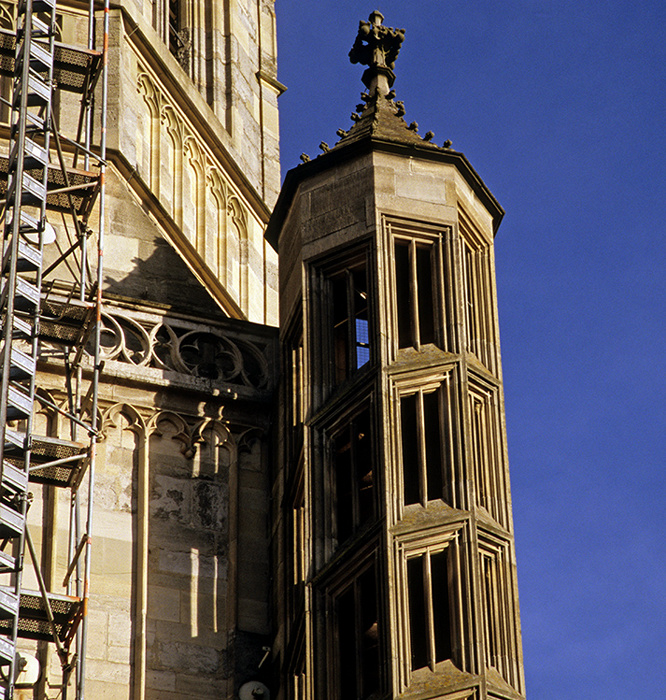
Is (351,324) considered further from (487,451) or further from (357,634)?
(357,634)

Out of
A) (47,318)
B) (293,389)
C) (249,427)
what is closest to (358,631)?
(293,389)

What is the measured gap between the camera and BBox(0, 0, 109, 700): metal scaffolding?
977 inches

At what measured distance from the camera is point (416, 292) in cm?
2630

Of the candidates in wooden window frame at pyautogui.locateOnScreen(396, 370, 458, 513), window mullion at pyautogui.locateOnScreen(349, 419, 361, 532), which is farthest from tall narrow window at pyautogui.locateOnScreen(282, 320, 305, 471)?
wooden window frame at pyautogui.locateOnScreen(396, 370, 458, 513)

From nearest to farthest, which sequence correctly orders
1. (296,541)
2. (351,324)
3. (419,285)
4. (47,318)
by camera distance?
(296,541) → (351,324) → (419,285) → (47,318)

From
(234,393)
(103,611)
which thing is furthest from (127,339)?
(103,611)

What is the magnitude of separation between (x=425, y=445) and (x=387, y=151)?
353 centimetres

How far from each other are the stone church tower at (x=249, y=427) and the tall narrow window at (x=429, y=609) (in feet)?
0.09

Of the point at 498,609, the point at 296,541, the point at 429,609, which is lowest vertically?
the point at 429,609

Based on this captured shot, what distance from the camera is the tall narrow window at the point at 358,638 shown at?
941 inches

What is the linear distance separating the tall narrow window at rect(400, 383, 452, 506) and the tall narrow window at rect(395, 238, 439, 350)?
0.67 m

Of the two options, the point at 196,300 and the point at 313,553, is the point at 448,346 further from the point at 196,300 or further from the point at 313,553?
the point at 196,300

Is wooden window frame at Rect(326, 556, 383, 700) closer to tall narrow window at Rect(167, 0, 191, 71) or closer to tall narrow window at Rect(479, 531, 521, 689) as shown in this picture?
tall narrow window at Rect(479, 531, 521, 689)

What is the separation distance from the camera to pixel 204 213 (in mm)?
31594
